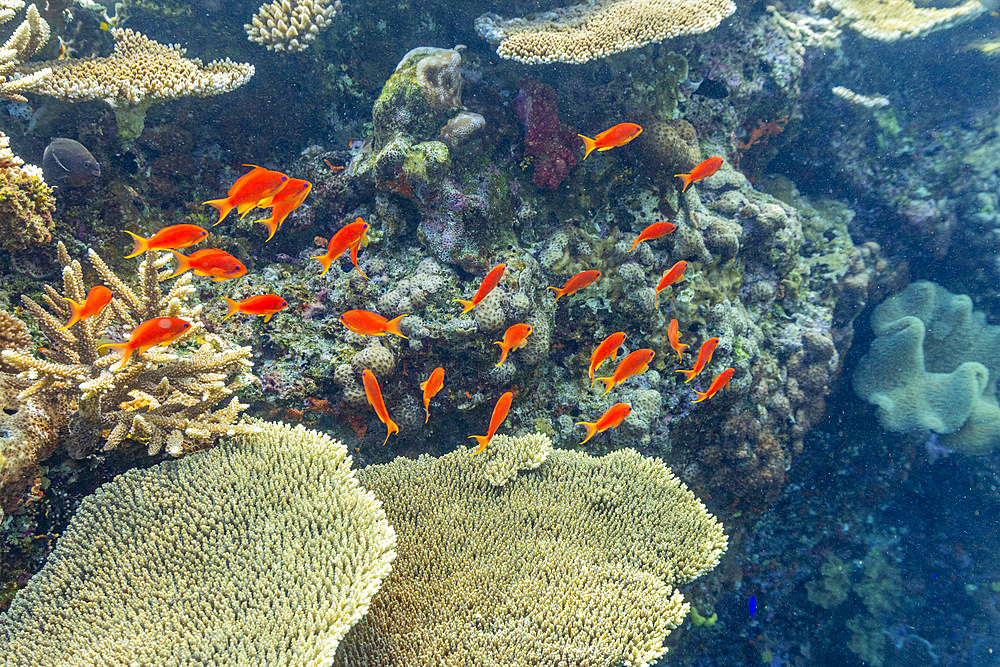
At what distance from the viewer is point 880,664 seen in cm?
584

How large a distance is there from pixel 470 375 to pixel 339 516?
1.58m

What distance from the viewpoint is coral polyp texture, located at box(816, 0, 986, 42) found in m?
6.38

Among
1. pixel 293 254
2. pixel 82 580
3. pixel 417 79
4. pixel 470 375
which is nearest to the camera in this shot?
pixel 82 580

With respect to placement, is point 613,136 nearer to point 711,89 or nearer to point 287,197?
point 287,197

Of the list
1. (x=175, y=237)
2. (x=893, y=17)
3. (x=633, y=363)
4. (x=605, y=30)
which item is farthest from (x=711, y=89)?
(x=175, y=237)

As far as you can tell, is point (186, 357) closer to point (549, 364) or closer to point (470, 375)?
point (470, 375)

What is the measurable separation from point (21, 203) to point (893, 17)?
1060 cm

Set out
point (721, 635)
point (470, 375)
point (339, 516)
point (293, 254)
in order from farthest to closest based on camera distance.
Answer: point (721, 635) → point (293, 254) → point (470, 375) → point (339, 516)

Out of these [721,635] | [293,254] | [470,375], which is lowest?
[721,635]

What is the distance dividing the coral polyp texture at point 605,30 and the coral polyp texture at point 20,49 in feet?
12.6

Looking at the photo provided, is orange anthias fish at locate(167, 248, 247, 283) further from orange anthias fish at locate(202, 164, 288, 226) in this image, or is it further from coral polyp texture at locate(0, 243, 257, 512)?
coral polyp texture at locate(0, 243, 257, 512)

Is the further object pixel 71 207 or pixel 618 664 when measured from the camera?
pixel 71 207

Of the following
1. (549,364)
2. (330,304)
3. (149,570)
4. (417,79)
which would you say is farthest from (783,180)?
(149,570)

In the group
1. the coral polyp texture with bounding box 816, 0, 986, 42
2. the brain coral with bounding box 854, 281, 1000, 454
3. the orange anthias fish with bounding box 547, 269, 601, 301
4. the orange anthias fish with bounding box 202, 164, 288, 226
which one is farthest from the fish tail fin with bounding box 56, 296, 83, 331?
the coral polyp texture with bounding box 816, 0, 986, 42
